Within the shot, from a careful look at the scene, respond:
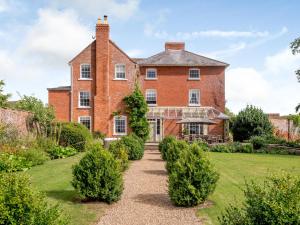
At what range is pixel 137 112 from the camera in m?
36.9

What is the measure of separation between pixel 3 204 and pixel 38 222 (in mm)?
575

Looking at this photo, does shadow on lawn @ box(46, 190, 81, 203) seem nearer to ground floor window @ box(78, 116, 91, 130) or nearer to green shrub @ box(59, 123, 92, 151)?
green shrub @ box(59, 123, 92, 151)

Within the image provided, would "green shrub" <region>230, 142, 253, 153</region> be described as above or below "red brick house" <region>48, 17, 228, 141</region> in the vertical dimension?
below

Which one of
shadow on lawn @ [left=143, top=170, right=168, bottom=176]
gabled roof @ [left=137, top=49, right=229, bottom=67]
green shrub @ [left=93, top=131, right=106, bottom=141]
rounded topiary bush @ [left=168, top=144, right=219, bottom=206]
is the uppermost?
gabled roof @ [left=137, top=49, right=229, bottom=67]

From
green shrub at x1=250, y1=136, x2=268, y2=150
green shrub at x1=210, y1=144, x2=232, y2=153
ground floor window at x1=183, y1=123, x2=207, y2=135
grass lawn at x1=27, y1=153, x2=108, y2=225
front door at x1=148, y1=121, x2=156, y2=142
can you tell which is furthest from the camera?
ground floor window at x1=183, y1=123, x2=207, y2=135

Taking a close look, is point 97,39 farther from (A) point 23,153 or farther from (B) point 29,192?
(B) point 29,192

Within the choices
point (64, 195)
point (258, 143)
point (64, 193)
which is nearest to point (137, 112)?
point (258, 143)

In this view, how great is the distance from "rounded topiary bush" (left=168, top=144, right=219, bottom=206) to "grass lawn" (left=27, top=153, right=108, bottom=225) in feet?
5.91

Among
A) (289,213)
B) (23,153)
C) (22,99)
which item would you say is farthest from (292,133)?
(289,213)

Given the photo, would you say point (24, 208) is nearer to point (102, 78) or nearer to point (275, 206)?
point (275, 206)

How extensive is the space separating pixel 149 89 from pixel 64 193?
96.3 ft

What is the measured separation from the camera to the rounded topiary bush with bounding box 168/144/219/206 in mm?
9961

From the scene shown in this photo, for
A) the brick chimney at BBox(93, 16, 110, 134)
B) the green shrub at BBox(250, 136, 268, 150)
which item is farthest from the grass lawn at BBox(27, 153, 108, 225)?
the brick chimney at BBox(93, 16, 110, 134)

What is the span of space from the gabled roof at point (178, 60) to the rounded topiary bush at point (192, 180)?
2988 cm
